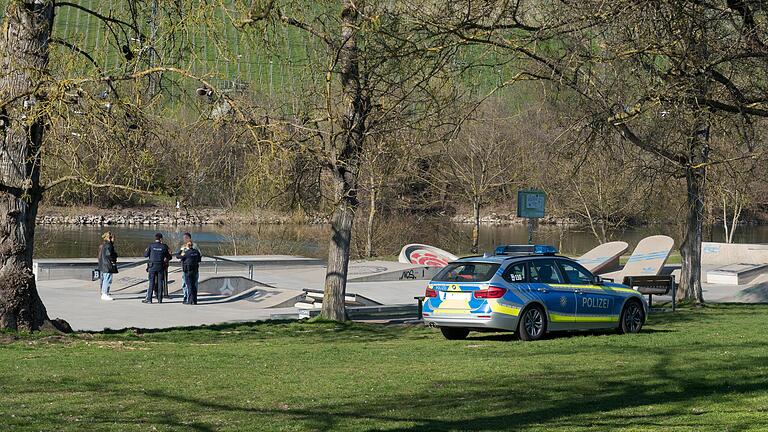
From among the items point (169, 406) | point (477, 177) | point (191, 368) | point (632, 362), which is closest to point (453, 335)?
point (632, 362)

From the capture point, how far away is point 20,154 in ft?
53.5

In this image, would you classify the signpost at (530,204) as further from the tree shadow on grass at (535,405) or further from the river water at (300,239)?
the river water at (300,239)

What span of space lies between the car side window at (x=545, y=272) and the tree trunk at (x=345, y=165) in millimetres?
3721

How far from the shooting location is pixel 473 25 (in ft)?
38.4

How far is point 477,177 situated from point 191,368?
45.3 meters

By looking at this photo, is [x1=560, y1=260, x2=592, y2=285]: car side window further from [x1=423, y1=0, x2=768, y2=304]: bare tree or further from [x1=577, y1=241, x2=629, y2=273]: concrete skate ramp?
[x1=577, y1=241, x2=629, y2=273]: concrete skate ramp

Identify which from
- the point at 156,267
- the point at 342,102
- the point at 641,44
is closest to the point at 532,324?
the point at 342,102

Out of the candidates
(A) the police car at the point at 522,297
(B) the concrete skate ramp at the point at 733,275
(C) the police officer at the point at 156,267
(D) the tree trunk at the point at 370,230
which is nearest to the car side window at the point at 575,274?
(A) the police car at the point at 522,297

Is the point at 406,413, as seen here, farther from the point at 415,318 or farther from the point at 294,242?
the point at 294,242

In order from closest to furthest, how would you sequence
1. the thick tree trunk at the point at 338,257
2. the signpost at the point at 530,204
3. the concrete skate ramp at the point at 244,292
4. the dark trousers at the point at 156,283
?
the thick tree trunk at the point at 338,257, the dark trousers at the point at 156,283, the concrete skate ramp at the point at 244,292, the signpost at the point at 530,204

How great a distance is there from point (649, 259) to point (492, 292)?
59.1 ft

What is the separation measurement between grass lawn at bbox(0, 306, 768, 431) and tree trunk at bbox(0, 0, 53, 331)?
0.80 meters

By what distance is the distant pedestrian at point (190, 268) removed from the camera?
25359 millimetres

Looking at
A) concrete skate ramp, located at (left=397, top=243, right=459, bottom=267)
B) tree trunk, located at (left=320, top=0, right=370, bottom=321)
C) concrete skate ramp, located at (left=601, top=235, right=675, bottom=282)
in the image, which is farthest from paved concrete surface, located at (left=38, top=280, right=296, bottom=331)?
concrete skate ramp, located at (left=601, top=235, right=675, bottom=282)
